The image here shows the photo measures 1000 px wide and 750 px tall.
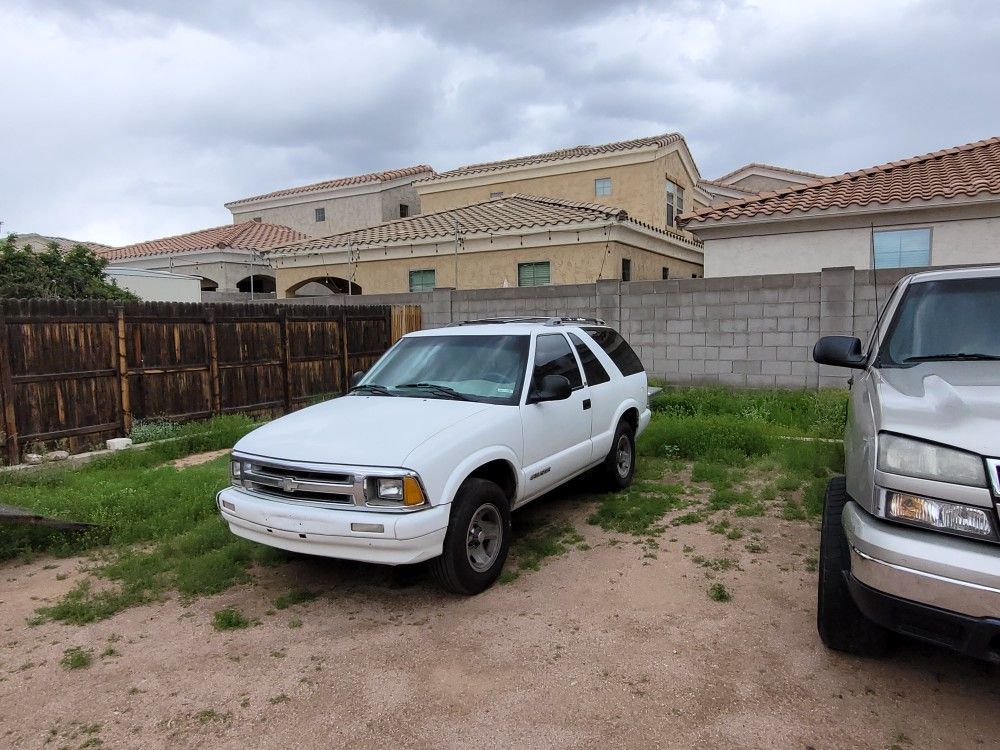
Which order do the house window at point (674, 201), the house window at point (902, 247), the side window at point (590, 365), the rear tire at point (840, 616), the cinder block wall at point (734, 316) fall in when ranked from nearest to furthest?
the rear tire at point (840, 616)
the side window at point (590, 365)
the cinder block wall at point (734, 316)
the house window at point (902, 247)
the house window at point (674, 201)

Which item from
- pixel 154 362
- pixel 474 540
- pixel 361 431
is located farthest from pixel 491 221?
pixel 474 540

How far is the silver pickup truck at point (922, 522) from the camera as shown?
8.15ft

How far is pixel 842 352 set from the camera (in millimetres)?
4027

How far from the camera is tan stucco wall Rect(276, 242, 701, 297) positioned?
632 inches

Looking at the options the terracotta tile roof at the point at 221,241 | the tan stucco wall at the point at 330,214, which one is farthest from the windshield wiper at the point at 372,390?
the tan stucco wall at the point at 330,214

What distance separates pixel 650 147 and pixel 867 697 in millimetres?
18943

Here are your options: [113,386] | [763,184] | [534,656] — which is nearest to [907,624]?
[534,656]

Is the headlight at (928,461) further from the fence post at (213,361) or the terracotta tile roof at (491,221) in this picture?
the terracotta tile roof at (491,221)

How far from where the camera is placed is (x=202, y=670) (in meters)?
3.44

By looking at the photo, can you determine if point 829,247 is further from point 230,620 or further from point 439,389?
point 230,620

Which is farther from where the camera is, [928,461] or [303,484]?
[303,484]

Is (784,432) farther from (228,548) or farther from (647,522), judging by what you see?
(228,548)

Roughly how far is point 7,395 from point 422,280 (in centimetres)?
1187

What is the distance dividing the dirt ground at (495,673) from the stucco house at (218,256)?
66.5 ft
